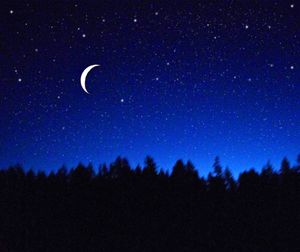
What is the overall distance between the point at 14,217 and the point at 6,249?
17.0 metres

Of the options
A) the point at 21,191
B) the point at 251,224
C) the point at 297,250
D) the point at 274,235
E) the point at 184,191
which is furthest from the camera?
the point at 21,191

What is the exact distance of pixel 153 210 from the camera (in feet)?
148

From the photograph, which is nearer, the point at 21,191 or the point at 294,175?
the point at 294,175

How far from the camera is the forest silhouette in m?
36.7

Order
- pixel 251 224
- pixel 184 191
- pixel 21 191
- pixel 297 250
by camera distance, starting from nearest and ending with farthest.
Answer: pixel 297 250
pixel 251 224
pixel 184 191
pixel 21 191

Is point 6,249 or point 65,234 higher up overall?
point 65,234

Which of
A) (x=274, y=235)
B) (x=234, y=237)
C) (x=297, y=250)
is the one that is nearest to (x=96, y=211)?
(x=234, y=237)

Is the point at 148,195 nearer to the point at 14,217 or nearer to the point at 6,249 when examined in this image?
the point at 14,217

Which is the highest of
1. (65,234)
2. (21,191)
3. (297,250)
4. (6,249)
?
(21,191)

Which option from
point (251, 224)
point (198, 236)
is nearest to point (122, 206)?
point (198, 236)

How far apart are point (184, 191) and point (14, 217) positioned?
19.9 meters

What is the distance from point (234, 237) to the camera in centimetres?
3844

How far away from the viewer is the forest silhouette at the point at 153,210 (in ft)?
120

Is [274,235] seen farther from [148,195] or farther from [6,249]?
[6,249]
